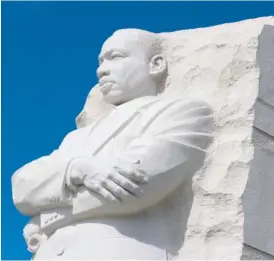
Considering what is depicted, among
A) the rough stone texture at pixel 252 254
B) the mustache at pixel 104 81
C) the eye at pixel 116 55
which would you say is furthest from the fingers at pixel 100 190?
the eye at pixel 116 55

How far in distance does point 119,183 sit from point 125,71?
100 cm

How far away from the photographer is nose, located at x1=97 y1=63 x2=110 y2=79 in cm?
562

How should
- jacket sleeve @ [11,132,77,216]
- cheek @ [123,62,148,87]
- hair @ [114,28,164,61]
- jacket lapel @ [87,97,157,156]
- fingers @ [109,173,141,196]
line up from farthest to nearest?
hair @ [114,28,164,61] < cheek @ [123,62,148,87] < jacket lapel @ [87,97,157,156] < jacket sleeve @ [11,132,77,216] < fingers @ [109,173,141,196]

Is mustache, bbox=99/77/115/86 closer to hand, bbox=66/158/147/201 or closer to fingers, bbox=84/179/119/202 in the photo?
hand, bbox=66/158/147/201

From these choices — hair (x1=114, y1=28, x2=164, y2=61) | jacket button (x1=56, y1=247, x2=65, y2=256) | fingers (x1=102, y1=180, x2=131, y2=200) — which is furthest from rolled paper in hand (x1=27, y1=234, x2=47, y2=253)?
hair (x1=114, y1=28, x2=164, y2=61)

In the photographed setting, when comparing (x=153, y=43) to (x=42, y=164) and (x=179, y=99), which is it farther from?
(x=42, y=164)

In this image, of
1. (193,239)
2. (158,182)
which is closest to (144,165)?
(158,182)

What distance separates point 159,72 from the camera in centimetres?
566

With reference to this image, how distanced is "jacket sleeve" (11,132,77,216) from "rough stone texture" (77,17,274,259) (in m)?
0.81

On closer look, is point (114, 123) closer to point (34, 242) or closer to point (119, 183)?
point (119, 183)

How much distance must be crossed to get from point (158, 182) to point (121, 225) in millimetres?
339

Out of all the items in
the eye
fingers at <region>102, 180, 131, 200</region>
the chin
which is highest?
the eye

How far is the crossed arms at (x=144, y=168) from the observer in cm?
492

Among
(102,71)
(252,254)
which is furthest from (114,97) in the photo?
(252,254)
